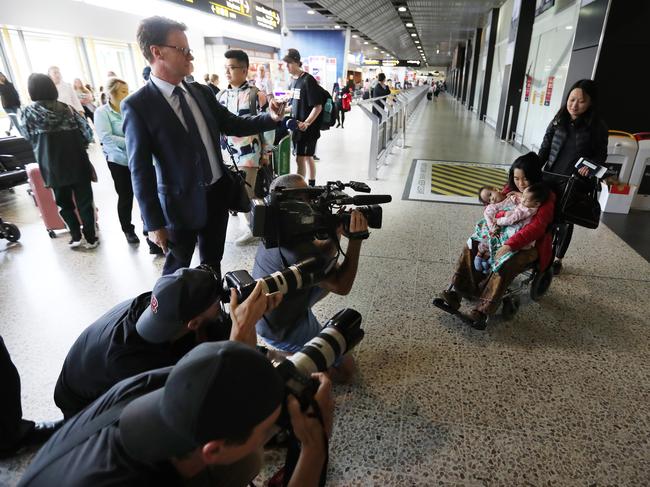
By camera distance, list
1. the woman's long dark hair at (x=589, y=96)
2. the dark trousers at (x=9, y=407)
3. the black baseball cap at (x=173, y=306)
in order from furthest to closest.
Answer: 1. the woman's long dark hair at (x=589, y=96)
2. the dark trousers at (x=9, y=407)
3. the black baseball cap at (x=173, y=306)

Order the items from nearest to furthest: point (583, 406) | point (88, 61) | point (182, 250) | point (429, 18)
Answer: point (583, 406)
point (182, 250)
point (88, 61)
point (429, 18)

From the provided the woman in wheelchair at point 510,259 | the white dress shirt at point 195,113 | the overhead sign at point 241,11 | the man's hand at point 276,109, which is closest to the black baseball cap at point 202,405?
the white dress shirt at point 195,113

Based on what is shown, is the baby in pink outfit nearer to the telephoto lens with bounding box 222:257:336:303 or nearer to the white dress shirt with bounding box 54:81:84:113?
the telephoto lens with bounding box 222:257:336:303

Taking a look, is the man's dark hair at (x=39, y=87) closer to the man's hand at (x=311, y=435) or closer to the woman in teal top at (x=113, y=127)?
the woman in teal top at (x=113, y=127)

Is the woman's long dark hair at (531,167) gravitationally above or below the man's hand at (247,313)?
above

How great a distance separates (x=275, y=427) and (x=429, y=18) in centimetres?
1913

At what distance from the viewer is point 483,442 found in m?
1.73

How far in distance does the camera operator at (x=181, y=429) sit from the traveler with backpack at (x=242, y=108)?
3.04m

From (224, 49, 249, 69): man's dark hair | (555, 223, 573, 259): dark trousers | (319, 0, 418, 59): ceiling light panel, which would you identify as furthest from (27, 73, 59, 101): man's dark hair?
(319, 0, 418, 59): ceiling light panel

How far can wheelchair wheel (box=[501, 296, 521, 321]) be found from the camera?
2543 millimetres

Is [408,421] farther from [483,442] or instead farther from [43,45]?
[43,45]

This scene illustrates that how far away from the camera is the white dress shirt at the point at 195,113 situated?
6.26 ft

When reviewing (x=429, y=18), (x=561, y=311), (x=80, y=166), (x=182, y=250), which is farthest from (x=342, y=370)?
(x=429, y=18)

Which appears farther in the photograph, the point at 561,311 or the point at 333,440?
the point at 561,311
